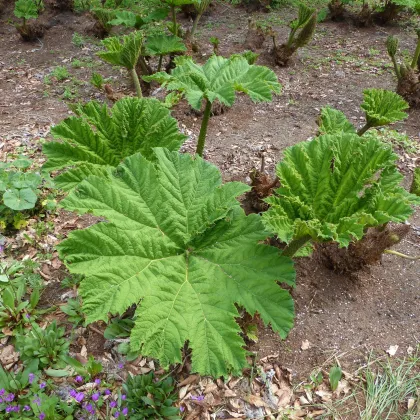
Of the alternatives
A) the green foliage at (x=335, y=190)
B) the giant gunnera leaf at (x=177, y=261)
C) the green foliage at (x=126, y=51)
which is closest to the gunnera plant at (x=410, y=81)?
the green foliage at (x=126, y=51)

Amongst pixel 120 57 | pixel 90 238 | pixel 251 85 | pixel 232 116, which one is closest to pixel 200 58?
pixel 232 116

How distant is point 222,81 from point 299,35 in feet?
11.4

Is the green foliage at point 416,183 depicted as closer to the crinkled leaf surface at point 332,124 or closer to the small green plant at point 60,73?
the crinkled leaf surface at point 332,124

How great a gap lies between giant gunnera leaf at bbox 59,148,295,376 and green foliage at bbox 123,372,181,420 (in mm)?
507

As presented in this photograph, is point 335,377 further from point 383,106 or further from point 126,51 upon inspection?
point 126,51

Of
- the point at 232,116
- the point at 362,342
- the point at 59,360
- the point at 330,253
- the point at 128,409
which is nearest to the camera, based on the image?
the point at 128,409

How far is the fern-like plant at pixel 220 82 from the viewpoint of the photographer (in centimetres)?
257

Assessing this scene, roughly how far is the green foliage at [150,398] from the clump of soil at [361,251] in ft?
4.57

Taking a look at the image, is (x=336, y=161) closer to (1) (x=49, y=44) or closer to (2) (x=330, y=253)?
(2) (x=330, y=253)

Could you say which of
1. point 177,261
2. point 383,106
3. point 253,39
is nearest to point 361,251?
point 383,106

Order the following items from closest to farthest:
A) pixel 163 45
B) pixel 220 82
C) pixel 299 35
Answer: pixel 220 82, pixel 163 45, pixel 299 35

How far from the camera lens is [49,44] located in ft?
22.1

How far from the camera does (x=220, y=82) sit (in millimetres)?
2703

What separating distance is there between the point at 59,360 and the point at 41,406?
1.11 ft
